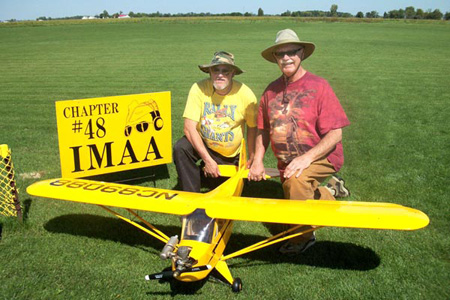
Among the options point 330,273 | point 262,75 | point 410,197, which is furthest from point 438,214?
point 262,75

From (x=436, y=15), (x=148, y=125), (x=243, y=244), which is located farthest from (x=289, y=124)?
(x=436, y=15)

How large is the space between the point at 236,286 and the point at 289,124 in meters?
1.95

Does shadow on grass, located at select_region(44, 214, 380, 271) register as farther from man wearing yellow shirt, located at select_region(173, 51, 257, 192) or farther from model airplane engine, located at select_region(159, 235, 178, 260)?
model airplane engine, located at select_region(159, 235, 178, 260)

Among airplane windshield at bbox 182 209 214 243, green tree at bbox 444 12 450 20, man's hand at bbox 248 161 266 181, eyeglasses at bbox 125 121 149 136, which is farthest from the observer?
green tree at bbox 444 12 450 20

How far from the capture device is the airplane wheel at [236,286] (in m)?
3.90

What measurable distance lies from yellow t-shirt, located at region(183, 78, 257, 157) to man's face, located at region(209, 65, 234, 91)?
195 millimetres

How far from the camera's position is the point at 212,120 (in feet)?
18.2

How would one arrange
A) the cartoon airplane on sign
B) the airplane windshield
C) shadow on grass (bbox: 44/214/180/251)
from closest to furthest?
the cartoon airplane on sign → the airplane windshield → shadow on grass (bbox: 44/214/180/251)

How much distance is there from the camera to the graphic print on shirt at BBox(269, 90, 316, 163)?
4590 millimetres

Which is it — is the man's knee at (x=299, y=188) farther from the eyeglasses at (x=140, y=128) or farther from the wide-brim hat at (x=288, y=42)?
the eyeglasses at (x=140, y=128)

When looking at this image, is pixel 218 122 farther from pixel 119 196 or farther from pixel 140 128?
pixel 119 196

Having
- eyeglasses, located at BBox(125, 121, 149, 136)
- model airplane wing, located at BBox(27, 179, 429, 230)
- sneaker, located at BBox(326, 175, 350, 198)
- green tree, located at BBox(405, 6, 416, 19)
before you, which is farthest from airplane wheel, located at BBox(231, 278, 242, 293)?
green tree, located at BBox(405, 6, 416, 19)

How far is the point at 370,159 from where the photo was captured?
748 centimetres

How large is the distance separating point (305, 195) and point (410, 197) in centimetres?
239
